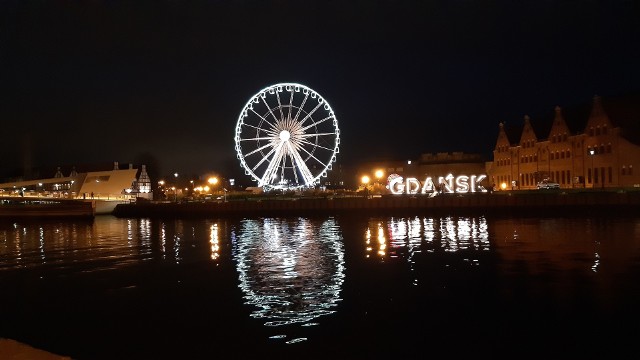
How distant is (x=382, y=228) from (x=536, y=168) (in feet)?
161

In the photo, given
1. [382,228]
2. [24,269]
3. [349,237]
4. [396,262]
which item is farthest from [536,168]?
[24,269]

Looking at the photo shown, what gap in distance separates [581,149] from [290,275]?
2590 inches

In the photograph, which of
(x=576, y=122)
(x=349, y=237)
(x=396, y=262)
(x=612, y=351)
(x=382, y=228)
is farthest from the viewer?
(x=576, y=122)

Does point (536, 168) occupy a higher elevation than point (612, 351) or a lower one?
higher

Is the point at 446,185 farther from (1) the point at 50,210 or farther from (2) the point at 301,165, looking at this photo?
(1) the point at 50,210

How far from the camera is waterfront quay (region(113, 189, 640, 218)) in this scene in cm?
6281

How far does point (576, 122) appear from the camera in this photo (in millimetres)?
83062

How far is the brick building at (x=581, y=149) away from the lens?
7162 cm

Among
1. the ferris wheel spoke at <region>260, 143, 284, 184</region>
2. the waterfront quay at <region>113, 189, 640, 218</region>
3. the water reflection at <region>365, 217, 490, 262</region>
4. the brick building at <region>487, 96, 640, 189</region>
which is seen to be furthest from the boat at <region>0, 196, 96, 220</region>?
the brick building at <region>487, 96, 640, 189</region>

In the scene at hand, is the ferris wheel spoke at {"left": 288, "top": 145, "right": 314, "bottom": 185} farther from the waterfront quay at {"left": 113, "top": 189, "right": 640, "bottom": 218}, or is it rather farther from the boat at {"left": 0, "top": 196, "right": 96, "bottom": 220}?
the boat at {"left": 0, "top": 196, "right": 96, "bottom": 220}

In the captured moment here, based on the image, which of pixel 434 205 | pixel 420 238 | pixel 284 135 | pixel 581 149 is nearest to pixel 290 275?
pixel 420 238

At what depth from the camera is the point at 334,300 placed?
19531 millimetres

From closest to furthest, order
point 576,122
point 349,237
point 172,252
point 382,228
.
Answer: point 172,252 < point 349,237 < point 382,228 < point 576,122

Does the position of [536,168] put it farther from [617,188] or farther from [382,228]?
[382,228]
